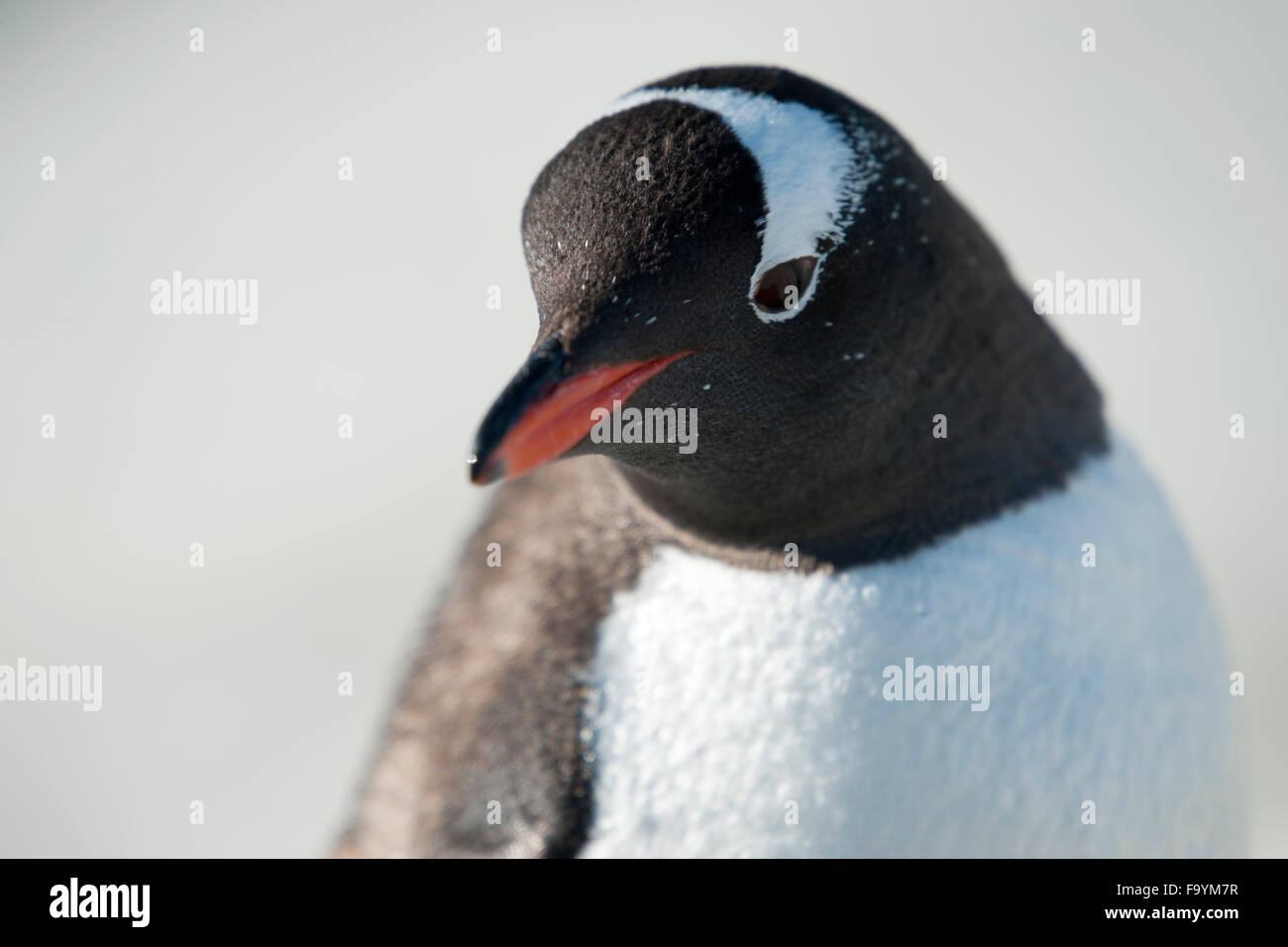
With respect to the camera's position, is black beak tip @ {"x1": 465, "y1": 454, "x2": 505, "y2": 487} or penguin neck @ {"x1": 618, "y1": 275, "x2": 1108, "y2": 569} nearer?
black beak tip @ {"x1": 465, "y1": 454, "x2": 505, "y2": 487}

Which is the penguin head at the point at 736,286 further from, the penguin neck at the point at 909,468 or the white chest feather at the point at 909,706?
the white chest feather at the point at 909,706

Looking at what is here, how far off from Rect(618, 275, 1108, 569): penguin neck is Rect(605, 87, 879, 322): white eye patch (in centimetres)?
16

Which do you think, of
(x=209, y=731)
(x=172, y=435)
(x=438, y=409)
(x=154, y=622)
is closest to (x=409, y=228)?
(x=438, y=409)

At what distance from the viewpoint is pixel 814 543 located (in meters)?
1.37

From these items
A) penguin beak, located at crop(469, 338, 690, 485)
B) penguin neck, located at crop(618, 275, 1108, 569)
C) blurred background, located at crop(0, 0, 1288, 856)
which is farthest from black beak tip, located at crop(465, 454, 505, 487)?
blurred background, located at crop(0, 0, 1288, 856)

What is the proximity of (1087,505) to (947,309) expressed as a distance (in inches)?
11.6

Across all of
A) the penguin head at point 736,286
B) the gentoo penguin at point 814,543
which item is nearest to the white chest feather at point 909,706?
the gentoo penguin at point 814,543

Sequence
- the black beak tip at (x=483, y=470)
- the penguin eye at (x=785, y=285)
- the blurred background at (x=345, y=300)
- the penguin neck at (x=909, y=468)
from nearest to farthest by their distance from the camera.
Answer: the black beak tip at (x=483, y=470) < the penguin eye at (x=785, y=285) < the penguin neck at (x=909, y=468) < the blurred background at (x=345, y=300)

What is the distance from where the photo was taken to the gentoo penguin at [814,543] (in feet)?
3.83

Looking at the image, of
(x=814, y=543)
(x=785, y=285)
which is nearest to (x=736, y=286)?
(x=785, y=285)

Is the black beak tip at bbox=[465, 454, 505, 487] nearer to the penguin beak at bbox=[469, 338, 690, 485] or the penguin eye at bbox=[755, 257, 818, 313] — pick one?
the penguin beak at bbox=[469, 338, 690, 485]

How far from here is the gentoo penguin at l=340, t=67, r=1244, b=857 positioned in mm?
1167

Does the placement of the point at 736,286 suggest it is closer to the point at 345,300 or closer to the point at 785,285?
the point at 785,285
